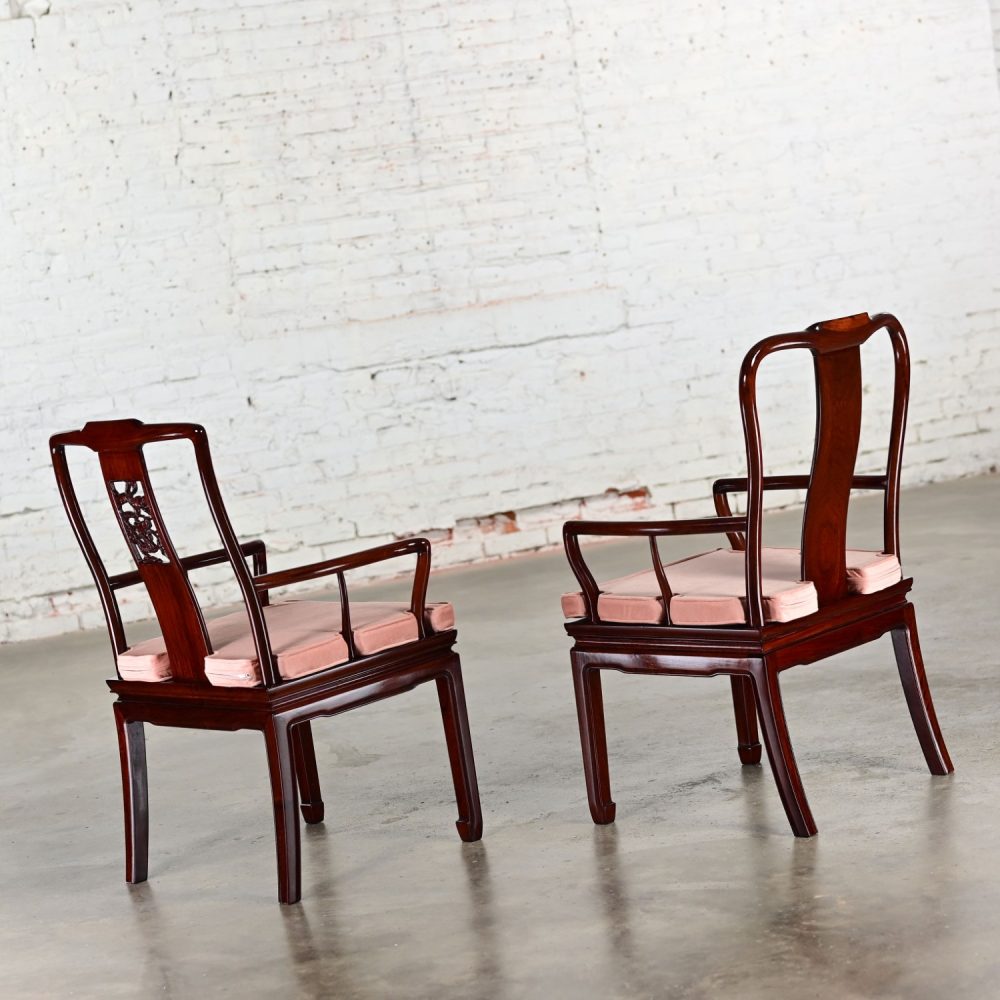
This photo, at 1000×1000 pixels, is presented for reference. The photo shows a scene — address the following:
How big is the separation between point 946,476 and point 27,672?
441 centimetres

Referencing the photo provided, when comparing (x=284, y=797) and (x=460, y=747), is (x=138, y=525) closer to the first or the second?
(x=284, y=797)

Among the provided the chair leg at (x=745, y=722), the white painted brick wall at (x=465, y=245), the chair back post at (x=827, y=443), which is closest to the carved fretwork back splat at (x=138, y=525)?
the chair back post at (x=827, y=443)

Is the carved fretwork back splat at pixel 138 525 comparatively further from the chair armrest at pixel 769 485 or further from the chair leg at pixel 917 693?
the chair leg at pixel 917 693

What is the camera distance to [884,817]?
2.91 meters

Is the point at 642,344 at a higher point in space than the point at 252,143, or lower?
lower

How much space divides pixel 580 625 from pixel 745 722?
59 centimetres

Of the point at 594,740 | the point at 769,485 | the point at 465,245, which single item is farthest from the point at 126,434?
the point at 465,245

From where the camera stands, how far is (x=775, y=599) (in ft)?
9.14

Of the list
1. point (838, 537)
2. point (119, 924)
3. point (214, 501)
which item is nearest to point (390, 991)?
point (119, 924)

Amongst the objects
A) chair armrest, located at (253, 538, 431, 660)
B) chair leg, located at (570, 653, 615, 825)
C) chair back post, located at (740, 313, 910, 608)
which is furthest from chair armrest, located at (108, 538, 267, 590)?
chair back post, located at (740, 313, 910, 608)

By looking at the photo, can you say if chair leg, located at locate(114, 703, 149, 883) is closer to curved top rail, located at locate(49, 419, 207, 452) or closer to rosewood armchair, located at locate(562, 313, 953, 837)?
curved top rail, located at locate(49, 419, 207, 452)

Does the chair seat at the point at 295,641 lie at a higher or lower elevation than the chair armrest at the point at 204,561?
lower

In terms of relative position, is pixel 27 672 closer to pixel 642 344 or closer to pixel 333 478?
pixel 333 478

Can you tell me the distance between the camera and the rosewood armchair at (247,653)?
2.84 metres
